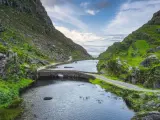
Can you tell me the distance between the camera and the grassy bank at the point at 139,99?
3084 inches

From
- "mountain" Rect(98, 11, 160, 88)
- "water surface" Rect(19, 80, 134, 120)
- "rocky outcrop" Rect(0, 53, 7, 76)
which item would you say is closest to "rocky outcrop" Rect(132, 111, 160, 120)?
"water surface" Rect(19, 80, 134, 120)

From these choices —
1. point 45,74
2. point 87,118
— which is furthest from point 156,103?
point 45,74

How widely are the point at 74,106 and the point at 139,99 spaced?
2683 cm

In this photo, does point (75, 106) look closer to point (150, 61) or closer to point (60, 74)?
point (150, 61)

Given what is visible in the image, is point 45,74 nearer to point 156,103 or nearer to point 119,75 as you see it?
point 119,75

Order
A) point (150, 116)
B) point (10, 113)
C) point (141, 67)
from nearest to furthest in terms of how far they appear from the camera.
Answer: point (150, 116) → point (10, 113) → point (141, 67)

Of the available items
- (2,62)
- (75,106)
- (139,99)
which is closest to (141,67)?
(139,99)

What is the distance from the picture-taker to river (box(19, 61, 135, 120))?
7425cm

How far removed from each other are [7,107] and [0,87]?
52.7 feet

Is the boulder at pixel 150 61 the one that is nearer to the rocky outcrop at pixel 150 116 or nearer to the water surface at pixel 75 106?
the water surface at pixel 75 106

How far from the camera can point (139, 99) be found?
8862cm

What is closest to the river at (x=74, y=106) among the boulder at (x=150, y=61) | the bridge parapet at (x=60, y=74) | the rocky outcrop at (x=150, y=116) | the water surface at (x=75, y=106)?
the water surface at (x=75, y=106)

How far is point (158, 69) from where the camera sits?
352ft

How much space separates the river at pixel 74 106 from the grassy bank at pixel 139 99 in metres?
2.60
